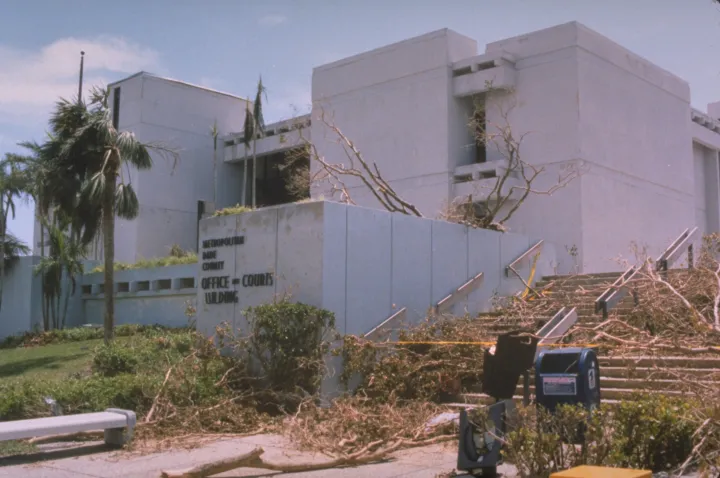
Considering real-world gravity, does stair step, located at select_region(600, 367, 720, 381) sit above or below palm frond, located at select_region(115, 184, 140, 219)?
below

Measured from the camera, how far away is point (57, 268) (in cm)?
3225

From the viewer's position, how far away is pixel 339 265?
46.6 feet

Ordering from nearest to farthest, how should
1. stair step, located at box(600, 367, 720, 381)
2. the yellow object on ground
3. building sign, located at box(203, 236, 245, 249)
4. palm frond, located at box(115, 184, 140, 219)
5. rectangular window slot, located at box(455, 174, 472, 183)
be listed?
1. the yellow object on ground
2. stair step, located at box(600, 367, 720, 381)
3. building sign, located at box(203, 236, 245, 249)
4. palm frond, located at box(115, 184, 140, 219)
5. rectangular window slot, located at box(455, 174, 472, 183)

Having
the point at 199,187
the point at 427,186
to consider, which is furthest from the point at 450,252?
the point at 199,187

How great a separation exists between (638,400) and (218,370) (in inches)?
304

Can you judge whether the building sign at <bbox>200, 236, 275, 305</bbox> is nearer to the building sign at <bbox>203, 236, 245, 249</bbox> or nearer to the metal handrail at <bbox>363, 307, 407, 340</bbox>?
the building sign at <bbox>203, 236, 245, 249</bbox>

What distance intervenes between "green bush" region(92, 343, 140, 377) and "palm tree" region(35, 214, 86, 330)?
57.3ft

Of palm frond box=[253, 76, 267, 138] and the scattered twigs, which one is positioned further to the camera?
palm frond box=[253, 76, 267, 138]

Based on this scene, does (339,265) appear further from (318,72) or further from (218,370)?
(318,72)

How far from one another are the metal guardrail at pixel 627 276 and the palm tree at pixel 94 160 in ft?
40.2

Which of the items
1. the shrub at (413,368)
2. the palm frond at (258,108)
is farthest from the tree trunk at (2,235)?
the shrub at (413,368)

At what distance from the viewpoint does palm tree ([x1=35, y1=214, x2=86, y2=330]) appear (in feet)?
106

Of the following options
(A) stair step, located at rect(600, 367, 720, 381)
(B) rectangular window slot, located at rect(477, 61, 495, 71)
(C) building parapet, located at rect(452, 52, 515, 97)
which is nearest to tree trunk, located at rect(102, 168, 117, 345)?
A: (C) building parapet, located at rect(452, 52, 515, 97)

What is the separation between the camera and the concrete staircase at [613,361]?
1058 cm
